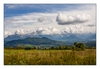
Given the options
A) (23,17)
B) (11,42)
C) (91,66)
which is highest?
(23,17)

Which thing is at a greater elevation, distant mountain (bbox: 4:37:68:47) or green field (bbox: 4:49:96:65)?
distant mountain (bbox: 4:37:68:47)

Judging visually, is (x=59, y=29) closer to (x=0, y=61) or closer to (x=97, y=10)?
(x=97, y=10)

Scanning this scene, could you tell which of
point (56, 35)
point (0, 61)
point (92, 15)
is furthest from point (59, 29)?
point (0, 61)

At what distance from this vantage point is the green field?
17.2 ft

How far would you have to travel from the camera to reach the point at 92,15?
17.3 feet

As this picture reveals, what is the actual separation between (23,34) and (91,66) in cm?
122

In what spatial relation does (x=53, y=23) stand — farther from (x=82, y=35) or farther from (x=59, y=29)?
(x=82, y=35)

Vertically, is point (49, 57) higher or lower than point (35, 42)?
lower

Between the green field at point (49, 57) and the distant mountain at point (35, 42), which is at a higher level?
the distant mountain at point (35, 42)

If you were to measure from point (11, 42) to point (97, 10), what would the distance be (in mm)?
1486

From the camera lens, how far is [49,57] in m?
5.28

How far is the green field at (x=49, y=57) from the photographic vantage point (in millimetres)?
5250

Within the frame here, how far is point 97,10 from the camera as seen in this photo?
525cm

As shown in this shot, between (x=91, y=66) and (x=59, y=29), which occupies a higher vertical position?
(x=59, y=29)
